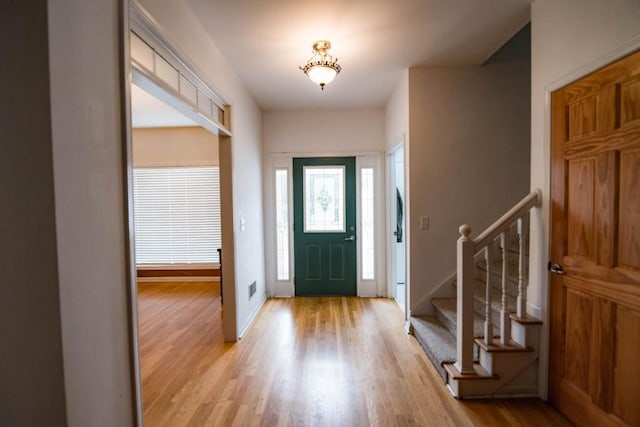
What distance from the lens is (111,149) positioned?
138 centimetres

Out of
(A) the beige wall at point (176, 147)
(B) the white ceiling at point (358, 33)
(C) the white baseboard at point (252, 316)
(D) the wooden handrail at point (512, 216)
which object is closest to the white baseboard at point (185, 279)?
(C) the white baseboard at point (252, 316)

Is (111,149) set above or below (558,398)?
above

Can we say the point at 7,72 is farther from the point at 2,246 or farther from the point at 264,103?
the point at 264,103

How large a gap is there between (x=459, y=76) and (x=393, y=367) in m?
2.99

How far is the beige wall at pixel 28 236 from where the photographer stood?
107 cm

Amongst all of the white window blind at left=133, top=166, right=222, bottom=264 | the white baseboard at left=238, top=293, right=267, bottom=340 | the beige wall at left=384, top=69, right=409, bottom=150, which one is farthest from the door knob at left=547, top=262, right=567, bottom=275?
the white window blind at left=133, top=166, right=222, bottom=264

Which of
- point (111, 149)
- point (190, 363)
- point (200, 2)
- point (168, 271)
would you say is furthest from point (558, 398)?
point (168, 271)

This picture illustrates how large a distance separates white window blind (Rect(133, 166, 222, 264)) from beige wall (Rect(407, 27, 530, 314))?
364 cm

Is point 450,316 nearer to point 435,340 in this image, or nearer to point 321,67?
point 435,340

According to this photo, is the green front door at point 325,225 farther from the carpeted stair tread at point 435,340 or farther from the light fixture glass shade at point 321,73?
the light fixture glass shade at point 321,73

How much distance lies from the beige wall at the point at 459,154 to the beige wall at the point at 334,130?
129 centimetres

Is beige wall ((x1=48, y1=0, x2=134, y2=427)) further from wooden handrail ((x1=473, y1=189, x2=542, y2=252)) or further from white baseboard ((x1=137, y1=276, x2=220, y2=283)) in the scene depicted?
white baseboard ((x1=137, y1=276, x2=220, y2=283))

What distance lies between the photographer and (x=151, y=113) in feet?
15.1

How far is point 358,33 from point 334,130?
200cm
